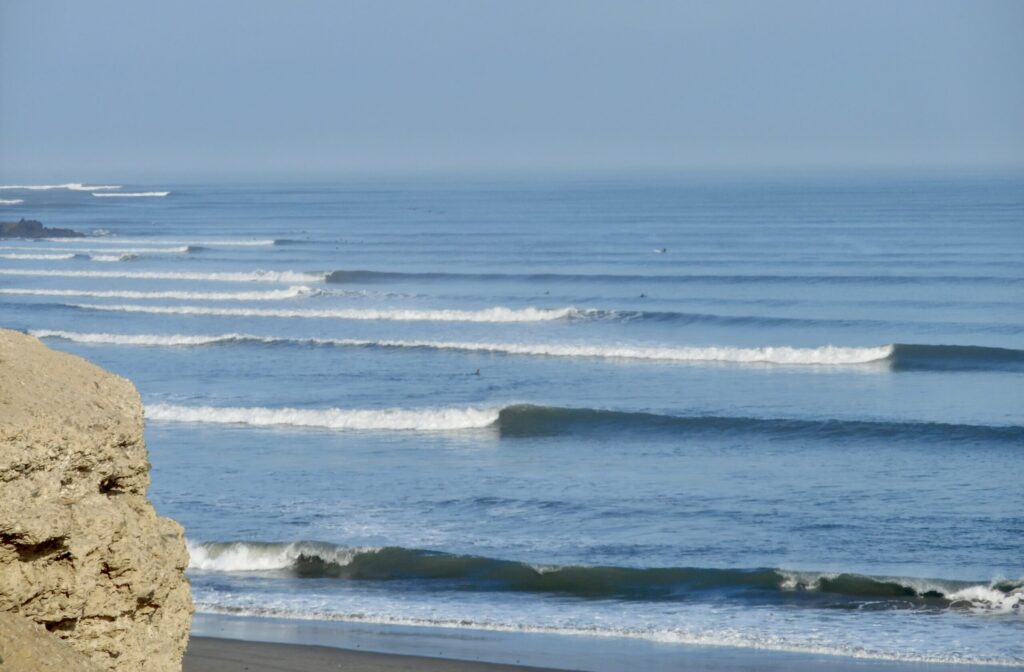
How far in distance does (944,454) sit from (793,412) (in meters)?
3.61

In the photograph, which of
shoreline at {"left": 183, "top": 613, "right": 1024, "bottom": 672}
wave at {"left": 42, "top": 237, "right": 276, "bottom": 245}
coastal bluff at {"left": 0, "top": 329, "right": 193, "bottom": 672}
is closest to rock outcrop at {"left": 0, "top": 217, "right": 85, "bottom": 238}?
wave at {"left": 42, "top": 237, "right": 276, "bottom": 245}

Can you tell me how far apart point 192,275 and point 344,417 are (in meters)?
26.0

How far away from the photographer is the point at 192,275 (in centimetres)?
4550

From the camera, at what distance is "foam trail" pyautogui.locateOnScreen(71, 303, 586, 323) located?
34.0 metres

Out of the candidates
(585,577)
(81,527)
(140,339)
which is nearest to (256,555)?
(585,577)

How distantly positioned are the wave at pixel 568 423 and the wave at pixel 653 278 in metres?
19.7

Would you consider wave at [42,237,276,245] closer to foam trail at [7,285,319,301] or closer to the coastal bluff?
foam trail at [7,285,319,301]

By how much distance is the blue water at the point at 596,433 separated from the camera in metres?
12.2

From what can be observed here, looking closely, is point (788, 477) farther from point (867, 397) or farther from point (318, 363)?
point (318, 363)

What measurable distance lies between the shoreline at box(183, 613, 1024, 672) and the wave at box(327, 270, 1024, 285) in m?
30.1

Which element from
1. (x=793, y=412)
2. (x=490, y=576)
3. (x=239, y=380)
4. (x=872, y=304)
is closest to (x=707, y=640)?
(x=490, y=576)

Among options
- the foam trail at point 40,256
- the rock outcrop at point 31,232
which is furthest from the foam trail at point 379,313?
the rock outcrop at point 31,232

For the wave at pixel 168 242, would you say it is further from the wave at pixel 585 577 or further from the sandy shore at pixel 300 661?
the sandy shore at pixel 300 661

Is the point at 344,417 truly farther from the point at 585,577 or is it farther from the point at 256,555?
the point at 585,577
